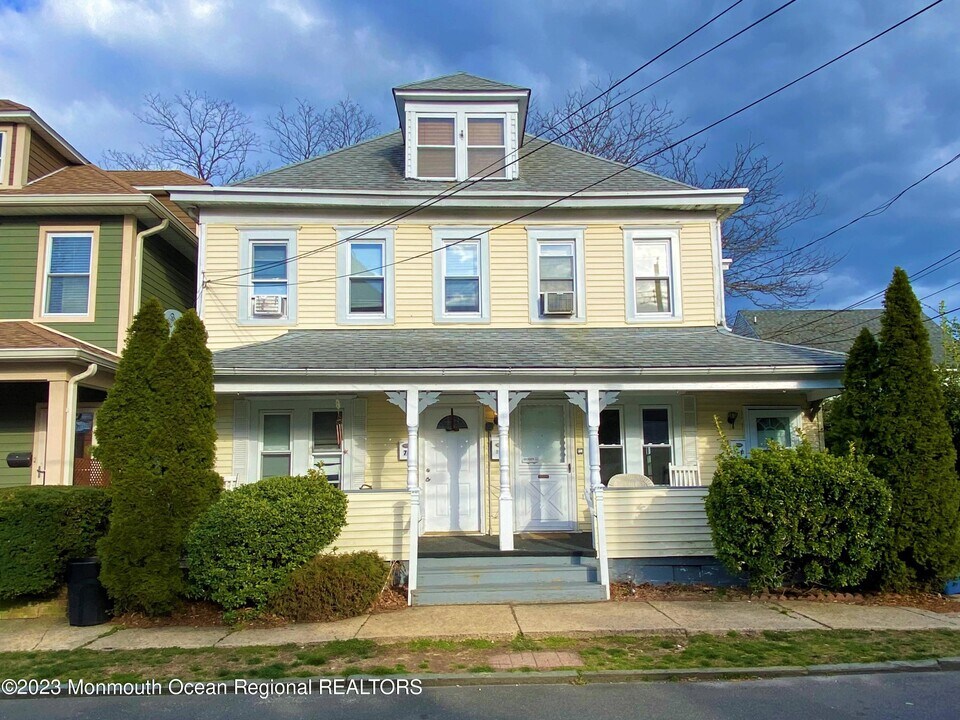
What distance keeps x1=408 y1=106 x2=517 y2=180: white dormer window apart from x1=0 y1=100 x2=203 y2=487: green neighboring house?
182 inches

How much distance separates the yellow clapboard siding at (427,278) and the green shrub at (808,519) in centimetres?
413

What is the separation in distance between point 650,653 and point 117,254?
35.9ft

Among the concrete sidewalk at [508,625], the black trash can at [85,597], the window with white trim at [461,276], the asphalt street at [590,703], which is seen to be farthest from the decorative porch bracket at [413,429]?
the asphalt street at [590,703]

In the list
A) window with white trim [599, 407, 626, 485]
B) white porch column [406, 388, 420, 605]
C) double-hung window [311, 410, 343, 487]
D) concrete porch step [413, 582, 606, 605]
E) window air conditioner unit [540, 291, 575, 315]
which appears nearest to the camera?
concrete porch step [413, 582, 606, 605]

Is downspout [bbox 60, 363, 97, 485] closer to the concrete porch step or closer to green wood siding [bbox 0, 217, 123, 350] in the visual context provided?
green wood siding [bbox 0, 217, 123, 350]

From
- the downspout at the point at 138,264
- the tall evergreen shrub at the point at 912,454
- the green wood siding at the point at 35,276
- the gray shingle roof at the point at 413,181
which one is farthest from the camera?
the gray shingle roof at the point at 413,181

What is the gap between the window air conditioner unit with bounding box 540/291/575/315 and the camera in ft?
39.7

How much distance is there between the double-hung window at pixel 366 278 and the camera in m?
12.2

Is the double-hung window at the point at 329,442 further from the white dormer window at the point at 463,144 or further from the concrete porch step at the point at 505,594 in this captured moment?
the white dormer window at the point at 463,144

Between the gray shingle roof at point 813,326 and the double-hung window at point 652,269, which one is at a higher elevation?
the gray shingle roof at point 813,326

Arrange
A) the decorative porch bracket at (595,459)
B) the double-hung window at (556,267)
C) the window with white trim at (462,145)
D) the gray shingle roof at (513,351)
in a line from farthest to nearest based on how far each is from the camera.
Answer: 1. the window with white trim at (462,145)
2. the double-hung window at (556,267)
3. the gray shingle roof at (513,351)
4. the decorative porch bracket at (595,459)

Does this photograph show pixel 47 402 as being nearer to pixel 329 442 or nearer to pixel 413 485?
pixel 329 442

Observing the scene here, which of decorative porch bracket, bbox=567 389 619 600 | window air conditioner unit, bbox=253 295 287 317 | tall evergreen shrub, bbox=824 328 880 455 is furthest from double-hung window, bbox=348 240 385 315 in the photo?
tall evergreen shrub, bbox=824 328 880 455

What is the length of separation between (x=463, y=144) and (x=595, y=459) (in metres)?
6.45
